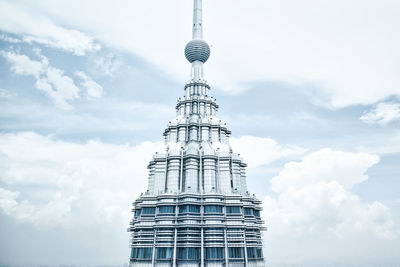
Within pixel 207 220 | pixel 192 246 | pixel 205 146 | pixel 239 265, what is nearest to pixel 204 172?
pixel 205 146

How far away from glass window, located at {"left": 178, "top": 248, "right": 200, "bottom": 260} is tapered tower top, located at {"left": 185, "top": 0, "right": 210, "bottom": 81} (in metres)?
58.6

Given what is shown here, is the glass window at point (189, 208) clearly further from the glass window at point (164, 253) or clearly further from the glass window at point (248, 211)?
the glass window at point (248, 211)

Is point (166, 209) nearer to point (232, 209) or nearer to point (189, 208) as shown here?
point (189, 208)

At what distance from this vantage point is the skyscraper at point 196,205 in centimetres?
7306

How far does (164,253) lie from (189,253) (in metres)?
6.24

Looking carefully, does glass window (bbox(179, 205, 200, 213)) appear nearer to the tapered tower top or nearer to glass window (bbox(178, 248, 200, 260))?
glass window (bbox(178, 248, 200, 260))

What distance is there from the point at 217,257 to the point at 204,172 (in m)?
23.3

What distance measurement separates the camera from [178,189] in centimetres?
8250

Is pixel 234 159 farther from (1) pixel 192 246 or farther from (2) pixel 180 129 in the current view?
(1) pixel 192 246

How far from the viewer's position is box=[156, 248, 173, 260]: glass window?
7206cm

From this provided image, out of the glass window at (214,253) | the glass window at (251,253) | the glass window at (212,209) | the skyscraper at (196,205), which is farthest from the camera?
the glass window at (212,209)

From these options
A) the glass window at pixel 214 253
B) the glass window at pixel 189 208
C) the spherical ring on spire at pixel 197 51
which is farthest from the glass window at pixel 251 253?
the spherical ring on spire at pixel 197 51

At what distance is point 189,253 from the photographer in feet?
238

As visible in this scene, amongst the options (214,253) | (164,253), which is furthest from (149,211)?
(214,253)
